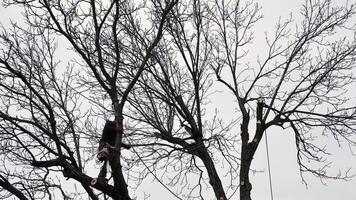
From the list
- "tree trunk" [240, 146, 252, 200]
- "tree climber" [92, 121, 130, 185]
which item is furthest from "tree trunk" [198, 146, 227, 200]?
"tree climber" [92, 121, 130, 185]

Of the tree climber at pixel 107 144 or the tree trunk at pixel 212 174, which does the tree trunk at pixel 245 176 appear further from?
the tree climber at pixel 107 144

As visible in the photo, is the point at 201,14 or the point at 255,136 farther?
the point at 201,14

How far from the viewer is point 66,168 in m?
5.61

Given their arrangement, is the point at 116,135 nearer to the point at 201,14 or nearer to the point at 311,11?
the point at 201,14

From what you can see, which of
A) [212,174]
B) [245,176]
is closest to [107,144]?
[212,174]

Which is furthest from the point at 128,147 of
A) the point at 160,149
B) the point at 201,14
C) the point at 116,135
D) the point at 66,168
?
the point at 201,14

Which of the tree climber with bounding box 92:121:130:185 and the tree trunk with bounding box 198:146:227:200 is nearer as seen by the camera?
the tree climber with bounding box 92:121:130:185

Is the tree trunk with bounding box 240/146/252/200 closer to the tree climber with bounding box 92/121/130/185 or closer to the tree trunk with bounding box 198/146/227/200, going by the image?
the tree trunk with bounding box 198/146/227/200

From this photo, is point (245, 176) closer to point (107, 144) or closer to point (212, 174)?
point (212, 174)

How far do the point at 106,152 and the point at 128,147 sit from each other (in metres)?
1.05

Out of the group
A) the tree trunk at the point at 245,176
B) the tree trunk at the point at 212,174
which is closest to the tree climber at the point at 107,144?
the tree trunk at the point at 212,174

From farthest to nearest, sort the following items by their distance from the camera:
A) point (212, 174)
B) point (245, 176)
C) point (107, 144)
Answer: point (212, 174) < point (245, 176) < point (107, 144)

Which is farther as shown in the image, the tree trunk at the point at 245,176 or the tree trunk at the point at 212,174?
the tree trunk at the point at 212,174

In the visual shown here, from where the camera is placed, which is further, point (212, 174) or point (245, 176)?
point (212, 174)
